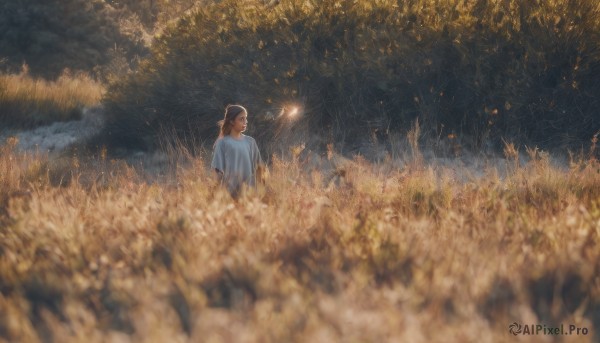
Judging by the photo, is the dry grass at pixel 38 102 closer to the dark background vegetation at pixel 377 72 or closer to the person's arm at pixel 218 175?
the dark background vegetation at pixel 377 72

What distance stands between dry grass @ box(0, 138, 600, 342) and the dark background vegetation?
188 inches

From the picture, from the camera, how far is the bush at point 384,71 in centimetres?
1070

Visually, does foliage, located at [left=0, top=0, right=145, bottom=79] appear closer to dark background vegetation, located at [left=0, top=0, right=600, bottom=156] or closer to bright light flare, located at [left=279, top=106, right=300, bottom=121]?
dark background vegetation, located at [left=0, top=0, right=600, bottom=156]

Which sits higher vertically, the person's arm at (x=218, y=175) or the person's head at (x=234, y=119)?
the person's head at (x=234, y=119)

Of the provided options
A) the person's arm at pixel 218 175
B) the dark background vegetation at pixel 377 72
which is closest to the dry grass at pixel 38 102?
the dark background vegetation at pixel 377 72

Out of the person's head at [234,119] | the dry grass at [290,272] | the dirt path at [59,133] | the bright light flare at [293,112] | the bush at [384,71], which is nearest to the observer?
the dry grass at [290,272]

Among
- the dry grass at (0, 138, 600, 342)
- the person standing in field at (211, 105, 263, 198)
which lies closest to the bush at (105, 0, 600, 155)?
the person standing in field at (211, 105, 263, 198)

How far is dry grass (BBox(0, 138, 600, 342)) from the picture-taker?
374 centimetres

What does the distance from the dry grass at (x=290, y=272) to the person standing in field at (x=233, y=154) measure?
3.54ft

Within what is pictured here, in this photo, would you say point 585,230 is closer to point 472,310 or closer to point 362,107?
point 472,310

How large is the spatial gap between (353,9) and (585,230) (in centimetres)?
778

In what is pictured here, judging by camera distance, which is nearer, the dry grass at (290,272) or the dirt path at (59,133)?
the dry grass at (290,272)

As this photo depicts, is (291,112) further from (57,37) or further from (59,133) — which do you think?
(57,37)

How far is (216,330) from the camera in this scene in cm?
360
